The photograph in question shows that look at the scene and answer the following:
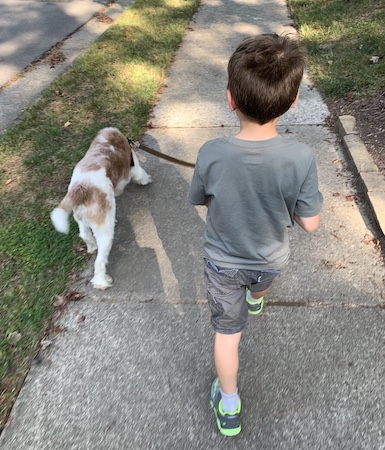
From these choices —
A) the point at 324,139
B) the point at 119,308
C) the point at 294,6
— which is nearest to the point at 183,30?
the point at 294,6

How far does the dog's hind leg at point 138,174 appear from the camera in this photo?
3782 millimetres

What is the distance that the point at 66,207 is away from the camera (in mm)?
2855

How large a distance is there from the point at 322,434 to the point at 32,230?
2727 millimetres

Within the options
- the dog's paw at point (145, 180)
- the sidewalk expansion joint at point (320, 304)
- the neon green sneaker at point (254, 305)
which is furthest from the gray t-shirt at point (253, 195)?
the dog's paw at point (145, 180)

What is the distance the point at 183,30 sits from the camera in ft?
26.5

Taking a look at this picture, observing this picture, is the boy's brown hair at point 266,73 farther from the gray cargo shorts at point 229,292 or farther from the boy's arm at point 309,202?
the gray cargo shorts at point 229,292

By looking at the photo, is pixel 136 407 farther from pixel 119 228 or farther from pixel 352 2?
pixel 352 2

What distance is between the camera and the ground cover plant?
4.65 metres

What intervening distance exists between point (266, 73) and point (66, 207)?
1.81 metres

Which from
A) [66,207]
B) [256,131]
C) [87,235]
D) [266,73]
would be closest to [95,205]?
[66,207]

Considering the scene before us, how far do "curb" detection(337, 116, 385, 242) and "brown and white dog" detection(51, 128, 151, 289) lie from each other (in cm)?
213

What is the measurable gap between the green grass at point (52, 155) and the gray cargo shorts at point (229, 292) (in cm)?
134

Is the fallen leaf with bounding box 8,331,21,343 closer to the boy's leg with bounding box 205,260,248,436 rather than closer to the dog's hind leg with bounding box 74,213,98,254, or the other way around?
the dog's hind leg with bounding box 74,213,98,254

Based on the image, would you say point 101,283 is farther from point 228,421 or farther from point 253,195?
point 253,195
